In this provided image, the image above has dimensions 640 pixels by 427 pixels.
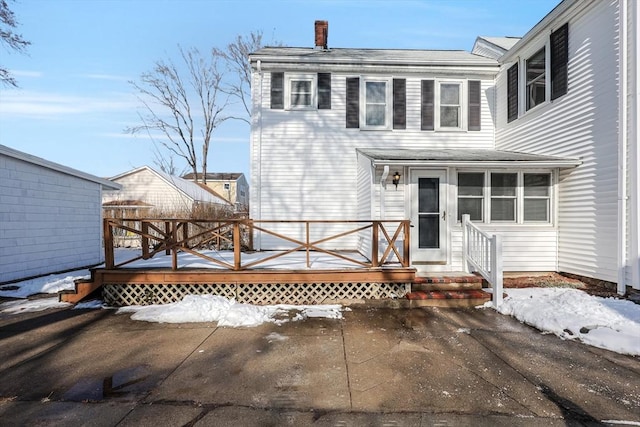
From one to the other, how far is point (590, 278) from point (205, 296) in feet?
26.9

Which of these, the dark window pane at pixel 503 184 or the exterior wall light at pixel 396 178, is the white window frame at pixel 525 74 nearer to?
the dark window pane at pixel 503 184

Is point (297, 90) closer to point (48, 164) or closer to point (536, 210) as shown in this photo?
point (48, 164)

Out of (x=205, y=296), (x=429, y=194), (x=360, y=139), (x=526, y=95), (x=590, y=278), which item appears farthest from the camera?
(x=360, y=139)

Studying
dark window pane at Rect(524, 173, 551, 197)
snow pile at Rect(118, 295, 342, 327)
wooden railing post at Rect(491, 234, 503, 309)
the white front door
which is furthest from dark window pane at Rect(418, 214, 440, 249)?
snow pile at Rect(118, 295, 342, 327)

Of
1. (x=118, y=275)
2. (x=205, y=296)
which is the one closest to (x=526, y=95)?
(x=205, y=296)

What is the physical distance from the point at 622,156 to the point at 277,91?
881cm

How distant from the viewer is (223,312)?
18.0 feet

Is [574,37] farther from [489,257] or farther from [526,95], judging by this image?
[489,257]

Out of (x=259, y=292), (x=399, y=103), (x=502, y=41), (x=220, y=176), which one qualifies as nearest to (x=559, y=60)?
(x=399, y=103)

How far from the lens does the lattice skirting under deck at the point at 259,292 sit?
6.20 meters

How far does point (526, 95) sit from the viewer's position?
9164 mm

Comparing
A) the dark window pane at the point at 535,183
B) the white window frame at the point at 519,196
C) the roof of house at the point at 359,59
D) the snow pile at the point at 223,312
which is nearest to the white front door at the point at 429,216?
the white window frame at the point at 519,196

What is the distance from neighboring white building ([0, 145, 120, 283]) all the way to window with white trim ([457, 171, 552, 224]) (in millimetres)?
10738

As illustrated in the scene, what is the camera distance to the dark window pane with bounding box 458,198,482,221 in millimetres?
7887
